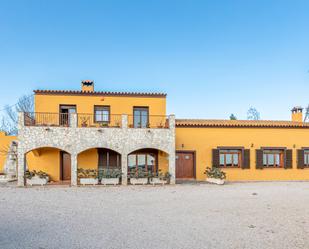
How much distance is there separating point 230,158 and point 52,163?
1218 centimetres

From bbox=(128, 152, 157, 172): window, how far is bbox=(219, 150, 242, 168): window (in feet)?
16.2

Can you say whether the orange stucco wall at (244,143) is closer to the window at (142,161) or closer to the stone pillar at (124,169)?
the window at (142,161)

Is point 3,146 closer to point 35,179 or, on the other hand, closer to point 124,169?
point 35,179

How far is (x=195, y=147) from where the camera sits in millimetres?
18438

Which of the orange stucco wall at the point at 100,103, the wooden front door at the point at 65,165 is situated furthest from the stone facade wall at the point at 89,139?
the orange stucco wall at the point at 100,103

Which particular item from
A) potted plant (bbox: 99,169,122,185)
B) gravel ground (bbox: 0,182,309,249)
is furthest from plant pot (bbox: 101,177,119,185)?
gravel ground (bbox: 0,182,309,249)

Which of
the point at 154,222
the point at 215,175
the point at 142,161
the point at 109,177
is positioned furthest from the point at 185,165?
the point at 154,222

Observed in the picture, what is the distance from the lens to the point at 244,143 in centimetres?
1875

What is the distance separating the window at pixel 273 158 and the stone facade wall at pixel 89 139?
747 cm

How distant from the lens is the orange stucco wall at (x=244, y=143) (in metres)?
18.4

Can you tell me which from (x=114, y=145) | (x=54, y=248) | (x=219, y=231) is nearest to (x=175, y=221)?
(x=219, y=231)

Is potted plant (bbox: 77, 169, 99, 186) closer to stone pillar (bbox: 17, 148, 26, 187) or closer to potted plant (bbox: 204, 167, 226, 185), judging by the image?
stone pillar (bbox: 17, 148, 26, 187)

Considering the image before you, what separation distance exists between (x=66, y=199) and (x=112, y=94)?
9209 mm

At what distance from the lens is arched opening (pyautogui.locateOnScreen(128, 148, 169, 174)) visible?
57.8ft
